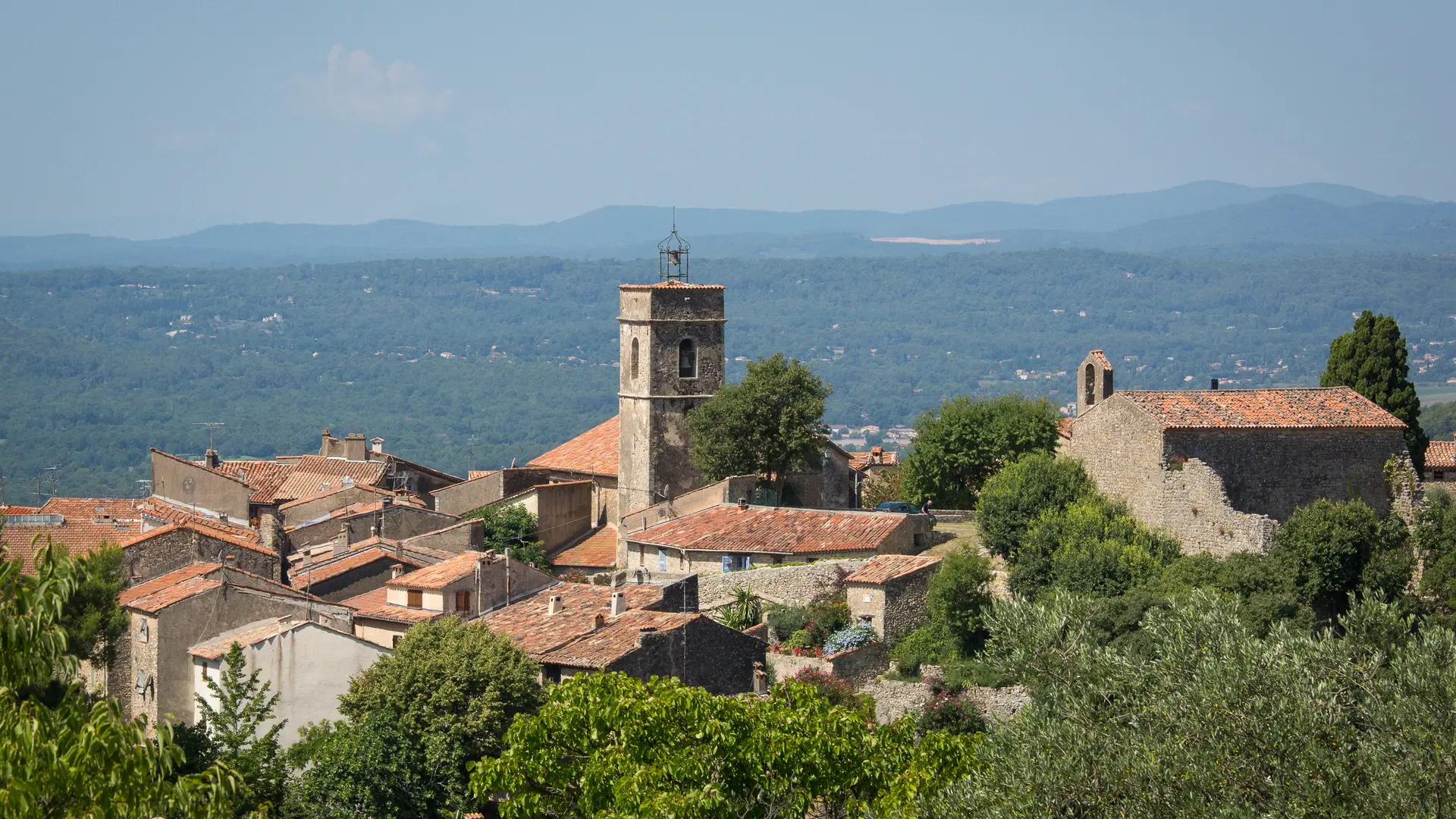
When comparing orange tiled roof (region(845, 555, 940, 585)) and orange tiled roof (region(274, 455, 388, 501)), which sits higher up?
orange tiled roof (region(845, 555, 940, 585))

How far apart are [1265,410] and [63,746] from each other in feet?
92.4

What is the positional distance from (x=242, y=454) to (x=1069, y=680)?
599 feet

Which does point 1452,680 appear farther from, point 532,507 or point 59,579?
point 532,507

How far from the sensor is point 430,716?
30484mm

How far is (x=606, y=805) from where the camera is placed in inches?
900

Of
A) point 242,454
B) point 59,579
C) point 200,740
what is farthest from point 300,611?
point 242,454

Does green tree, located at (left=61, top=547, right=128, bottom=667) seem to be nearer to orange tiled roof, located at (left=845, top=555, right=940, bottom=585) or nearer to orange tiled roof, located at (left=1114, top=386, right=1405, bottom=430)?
orange tiled roof, located at (left=845, top=555, right=940, bottom=585)

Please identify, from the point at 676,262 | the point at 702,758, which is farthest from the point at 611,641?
the point at 676,262

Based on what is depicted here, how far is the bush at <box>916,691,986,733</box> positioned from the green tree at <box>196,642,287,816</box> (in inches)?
422


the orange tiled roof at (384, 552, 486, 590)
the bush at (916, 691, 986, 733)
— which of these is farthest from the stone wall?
the bush at (916, 691, 986, 733)

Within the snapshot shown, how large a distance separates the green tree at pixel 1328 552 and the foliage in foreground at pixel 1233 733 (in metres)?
12.6

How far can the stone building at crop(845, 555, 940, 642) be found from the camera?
37.2 metres

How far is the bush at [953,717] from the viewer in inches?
1321

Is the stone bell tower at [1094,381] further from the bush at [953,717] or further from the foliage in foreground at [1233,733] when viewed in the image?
the foliage in foreground at [1233,733]
